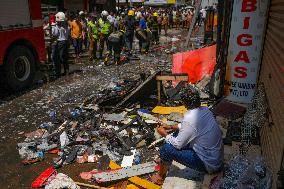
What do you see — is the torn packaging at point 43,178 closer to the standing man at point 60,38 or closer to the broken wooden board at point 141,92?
the broken wooden board at point 141,92

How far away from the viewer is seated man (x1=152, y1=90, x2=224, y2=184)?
13.5 feet

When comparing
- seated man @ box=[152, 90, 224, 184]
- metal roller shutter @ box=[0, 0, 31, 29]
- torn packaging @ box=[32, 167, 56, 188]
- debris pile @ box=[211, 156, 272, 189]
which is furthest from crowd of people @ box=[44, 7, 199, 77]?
debris pile @ box=[211, 156, 272, 189]

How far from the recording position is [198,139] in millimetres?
4172

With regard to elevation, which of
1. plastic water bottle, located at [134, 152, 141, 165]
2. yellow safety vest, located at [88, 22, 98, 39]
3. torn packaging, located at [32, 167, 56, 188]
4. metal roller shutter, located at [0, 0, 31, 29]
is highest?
metal roller shutter, located at [0, 0, 31, 29]

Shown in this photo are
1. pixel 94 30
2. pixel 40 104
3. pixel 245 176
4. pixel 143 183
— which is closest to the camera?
pixel 245 176

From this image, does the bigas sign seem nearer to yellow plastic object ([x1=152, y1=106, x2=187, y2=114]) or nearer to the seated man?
yellow plastic object ([x1=152, y1=106, x2=187, y2=114])

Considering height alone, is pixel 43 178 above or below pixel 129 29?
below

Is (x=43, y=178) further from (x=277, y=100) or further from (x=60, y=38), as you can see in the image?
(x=60, y=38)

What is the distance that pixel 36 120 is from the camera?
309 inches

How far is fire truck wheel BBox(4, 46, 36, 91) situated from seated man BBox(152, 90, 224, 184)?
275 inches

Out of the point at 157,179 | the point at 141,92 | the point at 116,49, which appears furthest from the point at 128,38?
the point at 157,179

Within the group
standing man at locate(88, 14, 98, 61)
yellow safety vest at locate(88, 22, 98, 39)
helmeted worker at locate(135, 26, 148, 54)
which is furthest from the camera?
helmeted worker at locate(135, 26, 148, 54)

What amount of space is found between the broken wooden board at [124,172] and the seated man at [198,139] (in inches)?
47.7

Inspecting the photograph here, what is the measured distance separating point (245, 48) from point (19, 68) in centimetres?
727
